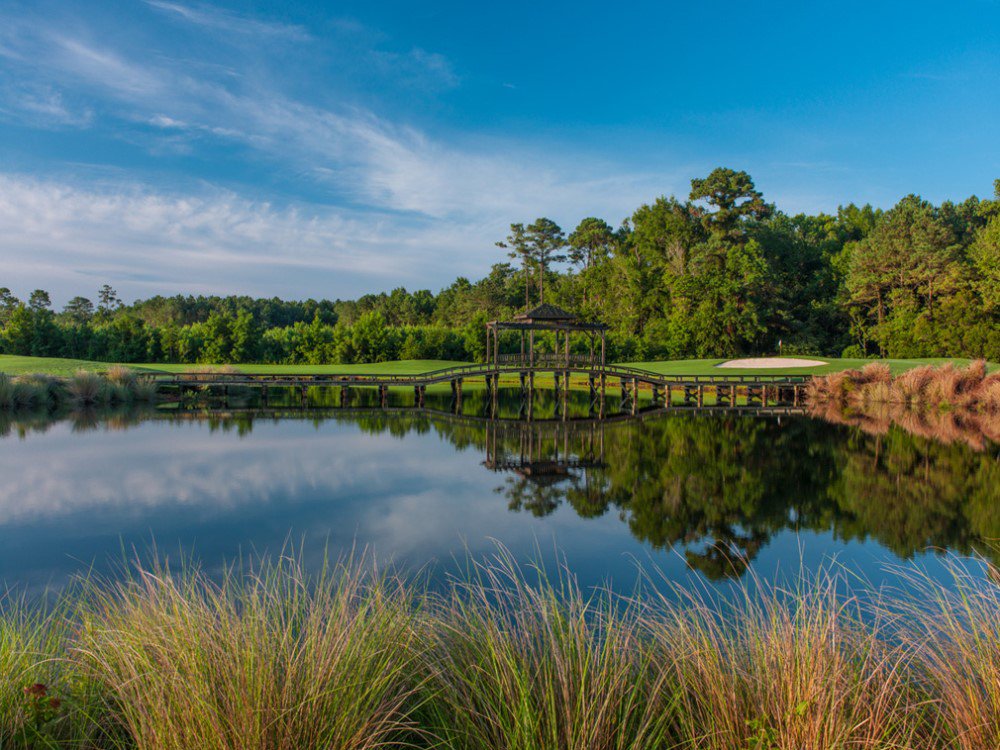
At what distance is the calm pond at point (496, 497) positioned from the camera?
8.30 m

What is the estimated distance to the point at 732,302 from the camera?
4516 cm

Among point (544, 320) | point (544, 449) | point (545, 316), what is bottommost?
point (544, 449)

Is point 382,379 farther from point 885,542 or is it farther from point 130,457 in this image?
point 885,542

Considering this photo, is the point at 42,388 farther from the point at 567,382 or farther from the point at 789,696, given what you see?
the point at 789,696

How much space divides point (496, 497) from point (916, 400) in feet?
74.8

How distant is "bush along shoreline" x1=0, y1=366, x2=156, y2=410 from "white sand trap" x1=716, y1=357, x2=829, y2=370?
101 feet

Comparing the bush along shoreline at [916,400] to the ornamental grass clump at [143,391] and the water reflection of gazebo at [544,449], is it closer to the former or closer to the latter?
the water reflection of gazebo at [544,449]

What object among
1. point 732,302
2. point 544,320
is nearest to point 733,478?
point 544,320

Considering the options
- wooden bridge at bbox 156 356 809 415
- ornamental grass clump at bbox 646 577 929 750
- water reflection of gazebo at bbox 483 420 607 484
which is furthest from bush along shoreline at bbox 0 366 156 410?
ornamental grass clump at bbox 646 577 929 750

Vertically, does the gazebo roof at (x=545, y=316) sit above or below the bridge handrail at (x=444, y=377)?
above

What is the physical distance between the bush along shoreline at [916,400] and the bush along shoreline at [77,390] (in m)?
28.6

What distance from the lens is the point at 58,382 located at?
2617 cm

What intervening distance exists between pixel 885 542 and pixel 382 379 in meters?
24.2

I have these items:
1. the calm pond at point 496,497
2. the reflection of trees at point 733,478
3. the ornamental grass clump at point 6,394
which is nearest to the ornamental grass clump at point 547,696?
the calm pond at point 496,497
